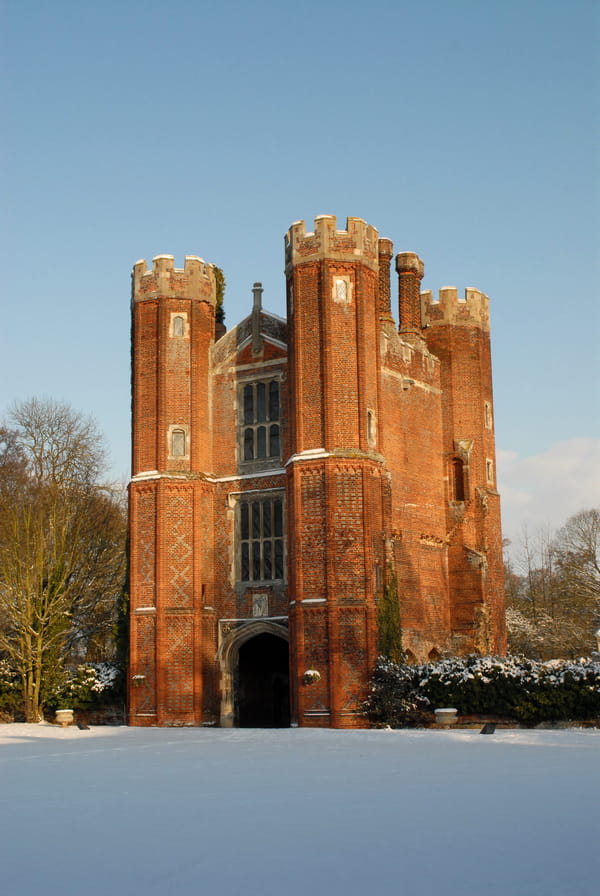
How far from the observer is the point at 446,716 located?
22.5m

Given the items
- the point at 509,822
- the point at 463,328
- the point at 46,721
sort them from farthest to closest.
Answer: the point at 463,328
the point at 46,721
the point at 509,822

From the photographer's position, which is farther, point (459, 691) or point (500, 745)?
point (459, 691)

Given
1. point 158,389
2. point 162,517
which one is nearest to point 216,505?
point 162,517

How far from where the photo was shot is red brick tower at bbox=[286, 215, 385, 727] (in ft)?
78.2

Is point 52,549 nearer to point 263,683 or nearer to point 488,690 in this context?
point 263,683

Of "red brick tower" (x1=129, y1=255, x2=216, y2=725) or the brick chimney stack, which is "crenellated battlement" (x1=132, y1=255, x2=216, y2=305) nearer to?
"red brick tower" (x1=129, y1=255, x2=216, y2=725)

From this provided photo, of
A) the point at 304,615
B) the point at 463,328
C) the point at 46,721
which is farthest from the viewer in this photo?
the point at 463,328

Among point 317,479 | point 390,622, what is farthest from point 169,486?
point 390,622

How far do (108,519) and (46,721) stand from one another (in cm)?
1066

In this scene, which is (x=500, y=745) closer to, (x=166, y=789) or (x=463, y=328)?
(x=166, y=789)

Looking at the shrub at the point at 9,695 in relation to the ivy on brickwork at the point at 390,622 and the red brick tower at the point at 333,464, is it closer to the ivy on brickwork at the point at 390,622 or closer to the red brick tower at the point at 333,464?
the red brick tower at the point at 333,464

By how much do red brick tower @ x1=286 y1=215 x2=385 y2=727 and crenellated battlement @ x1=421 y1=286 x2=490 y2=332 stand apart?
483cm

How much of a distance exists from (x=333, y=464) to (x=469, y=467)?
664 cm

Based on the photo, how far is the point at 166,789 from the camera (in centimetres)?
1310
